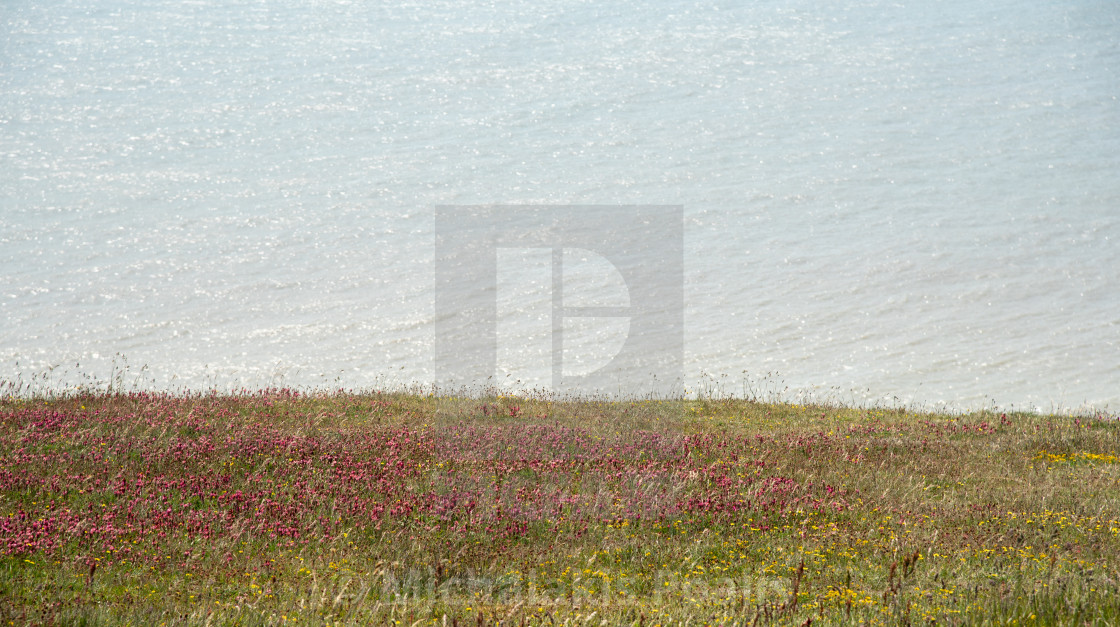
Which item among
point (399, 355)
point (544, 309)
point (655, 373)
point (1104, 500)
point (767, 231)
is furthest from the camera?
point (767, 231)

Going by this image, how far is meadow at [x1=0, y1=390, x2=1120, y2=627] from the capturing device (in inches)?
199

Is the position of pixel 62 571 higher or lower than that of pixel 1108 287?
lower

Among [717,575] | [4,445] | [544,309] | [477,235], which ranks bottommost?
[717,575]

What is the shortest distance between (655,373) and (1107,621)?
13.9 m

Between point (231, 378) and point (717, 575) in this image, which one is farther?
point (231, 378)

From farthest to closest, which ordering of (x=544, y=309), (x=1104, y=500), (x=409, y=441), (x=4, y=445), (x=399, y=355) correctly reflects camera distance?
1. (x=544, y=309)
2. (x=399, y=355)
3. (x=409, y=441)
4. (x=4, y=445)
5. (x=1104, y=500)

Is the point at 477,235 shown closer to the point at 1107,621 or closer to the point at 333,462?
the point at 333,462

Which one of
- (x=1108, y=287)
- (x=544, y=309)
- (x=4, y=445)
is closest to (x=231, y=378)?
(x=544, y=309)

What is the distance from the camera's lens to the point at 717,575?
19.7 feet

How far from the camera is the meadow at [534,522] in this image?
506cm

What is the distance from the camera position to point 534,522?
275 inches

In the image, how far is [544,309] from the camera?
946 inches

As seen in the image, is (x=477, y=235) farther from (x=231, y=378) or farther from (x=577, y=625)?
(x=577, y=625)

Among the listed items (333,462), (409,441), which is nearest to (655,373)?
(409,441)
